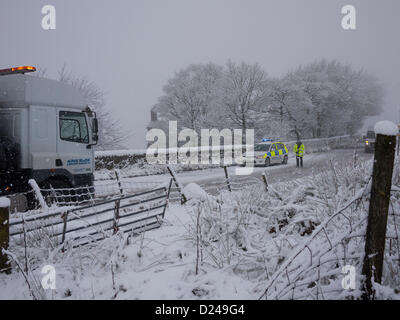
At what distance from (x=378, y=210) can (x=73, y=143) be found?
751 centimetres

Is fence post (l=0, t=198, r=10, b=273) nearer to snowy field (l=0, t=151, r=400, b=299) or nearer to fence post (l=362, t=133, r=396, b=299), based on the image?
snowy field (l=0, t=151, r=400, b=299)

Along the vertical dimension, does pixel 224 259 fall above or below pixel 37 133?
below

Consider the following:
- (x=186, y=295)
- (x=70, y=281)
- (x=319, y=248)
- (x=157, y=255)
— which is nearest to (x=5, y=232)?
(x=70, y=281)

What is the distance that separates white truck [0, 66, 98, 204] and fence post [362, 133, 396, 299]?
714cm

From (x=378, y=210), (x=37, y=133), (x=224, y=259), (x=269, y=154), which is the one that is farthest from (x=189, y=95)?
(x=378, y=210)

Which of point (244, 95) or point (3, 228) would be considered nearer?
point (3, 228)

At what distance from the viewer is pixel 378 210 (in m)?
2.24

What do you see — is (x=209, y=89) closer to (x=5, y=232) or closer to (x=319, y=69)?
(x=319, y=69)

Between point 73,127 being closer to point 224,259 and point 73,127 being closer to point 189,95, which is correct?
point 224,259

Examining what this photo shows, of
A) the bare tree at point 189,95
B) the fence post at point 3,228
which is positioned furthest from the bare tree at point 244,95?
the fence post at point 3,228

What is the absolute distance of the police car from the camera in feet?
62.9

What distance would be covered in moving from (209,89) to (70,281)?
4078cm

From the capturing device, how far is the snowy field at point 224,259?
2551 millimetres

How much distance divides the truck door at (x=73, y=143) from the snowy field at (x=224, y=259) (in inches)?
174
